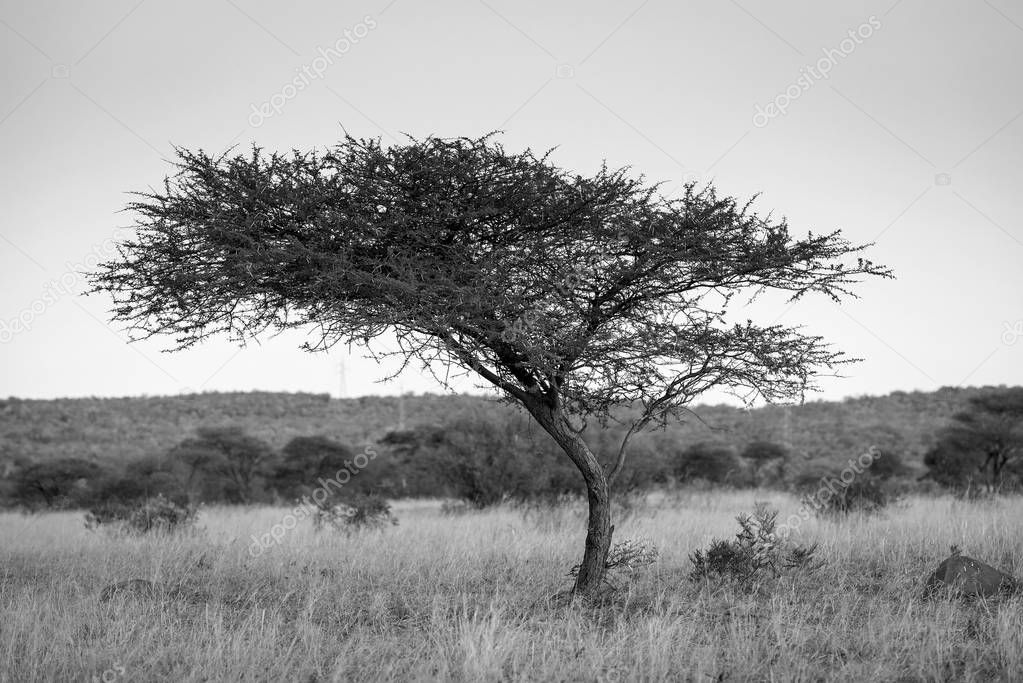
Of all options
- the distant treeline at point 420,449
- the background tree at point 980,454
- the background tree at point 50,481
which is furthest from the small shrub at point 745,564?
the background tree at point 50,481

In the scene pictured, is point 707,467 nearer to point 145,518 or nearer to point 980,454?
point 980,454

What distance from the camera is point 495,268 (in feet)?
24.5

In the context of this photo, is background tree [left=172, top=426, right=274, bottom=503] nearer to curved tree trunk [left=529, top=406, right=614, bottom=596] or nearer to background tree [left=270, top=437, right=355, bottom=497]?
background tree [left=270, top=437, right=355, bottom=497]

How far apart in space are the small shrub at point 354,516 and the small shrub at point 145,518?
2.48 metres

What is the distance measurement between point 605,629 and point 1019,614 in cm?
386

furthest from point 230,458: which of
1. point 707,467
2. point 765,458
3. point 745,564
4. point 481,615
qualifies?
point 745,564

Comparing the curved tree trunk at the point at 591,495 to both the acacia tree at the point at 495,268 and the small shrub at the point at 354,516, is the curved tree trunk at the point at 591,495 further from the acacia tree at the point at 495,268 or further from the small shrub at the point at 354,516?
the small shrub at the point at 354,516

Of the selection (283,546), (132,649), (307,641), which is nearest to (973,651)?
(307,641)

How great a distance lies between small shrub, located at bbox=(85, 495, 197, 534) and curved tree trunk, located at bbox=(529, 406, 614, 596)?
8868 mm

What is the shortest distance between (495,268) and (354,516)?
32.1ft

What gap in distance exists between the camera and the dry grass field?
19.9 feet

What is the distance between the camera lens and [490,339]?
25.4 feet

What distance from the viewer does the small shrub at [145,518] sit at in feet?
47.4

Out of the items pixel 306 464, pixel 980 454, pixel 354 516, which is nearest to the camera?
pixel 354 516
